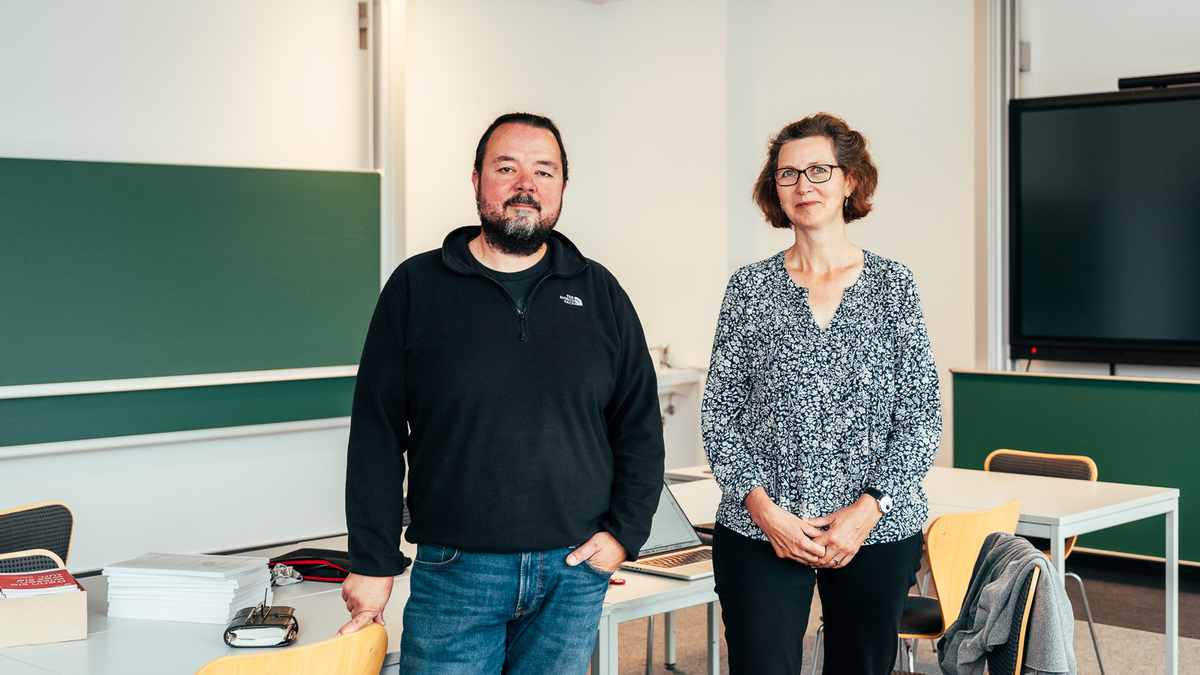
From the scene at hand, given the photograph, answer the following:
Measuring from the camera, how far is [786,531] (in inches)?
75.7

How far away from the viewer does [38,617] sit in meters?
1.95

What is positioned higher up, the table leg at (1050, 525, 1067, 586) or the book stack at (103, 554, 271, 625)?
the book stack at (103, 554, 271, 625)

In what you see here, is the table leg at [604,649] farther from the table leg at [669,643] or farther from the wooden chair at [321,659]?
the table leg at [669,643]

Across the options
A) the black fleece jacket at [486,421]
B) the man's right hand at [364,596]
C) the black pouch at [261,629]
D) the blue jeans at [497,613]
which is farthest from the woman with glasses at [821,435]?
the black pouch at [261,629]

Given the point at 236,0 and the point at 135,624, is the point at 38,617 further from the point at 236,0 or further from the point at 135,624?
the point at 236,0

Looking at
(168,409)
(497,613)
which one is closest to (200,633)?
(497,613)

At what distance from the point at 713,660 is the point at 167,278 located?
10.5 ft

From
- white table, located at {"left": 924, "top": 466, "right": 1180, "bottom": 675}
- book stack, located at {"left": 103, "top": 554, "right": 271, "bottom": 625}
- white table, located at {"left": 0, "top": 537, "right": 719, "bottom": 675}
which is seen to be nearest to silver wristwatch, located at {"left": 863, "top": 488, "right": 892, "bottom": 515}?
white table, located at {"left": 0, "top": 537, "right": 719, "bottom": 675}

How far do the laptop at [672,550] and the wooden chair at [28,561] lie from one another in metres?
1.38

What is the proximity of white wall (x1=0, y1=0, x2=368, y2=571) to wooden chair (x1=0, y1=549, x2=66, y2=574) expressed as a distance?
2.41 m

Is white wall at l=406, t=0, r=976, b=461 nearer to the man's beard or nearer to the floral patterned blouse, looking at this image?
the floral patterned blouse

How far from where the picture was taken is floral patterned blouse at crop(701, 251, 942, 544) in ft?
6.48

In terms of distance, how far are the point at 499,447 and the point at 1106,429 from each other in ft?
14.4

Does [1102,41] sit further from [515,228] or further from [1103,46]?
[515,228]
